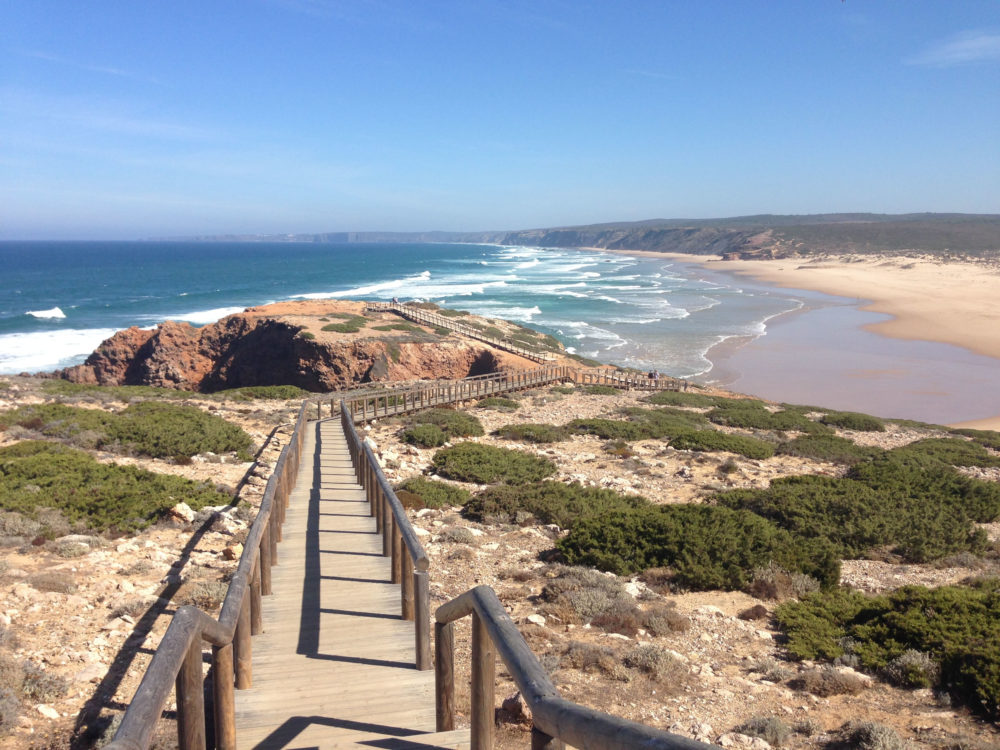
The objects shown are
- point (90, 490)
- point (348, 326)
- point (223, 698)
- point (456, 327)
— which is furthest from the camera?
point (456, 327)

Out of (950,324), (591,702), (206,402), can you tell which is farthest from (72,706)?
(950,324)

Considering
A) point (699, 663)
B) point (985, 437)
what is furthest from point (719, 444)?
point (699, 663)

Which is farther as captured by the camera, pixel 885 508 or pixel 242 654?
pixel 885 508

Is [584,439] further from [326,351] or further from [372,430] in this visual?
[326,351]

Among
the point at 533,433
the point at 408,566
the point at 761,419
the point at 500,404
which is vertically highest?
the point at 408,566

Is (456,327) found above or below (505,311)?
above

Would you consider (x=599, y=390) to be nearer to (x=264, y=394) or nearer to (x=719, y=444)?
(x=719, y=444)

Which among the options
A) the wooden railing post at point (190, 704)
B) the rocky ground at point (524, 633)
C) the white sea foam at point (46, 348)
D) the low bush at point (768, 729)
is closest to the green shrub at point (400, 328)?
the white sea foam at point (46, 348)
